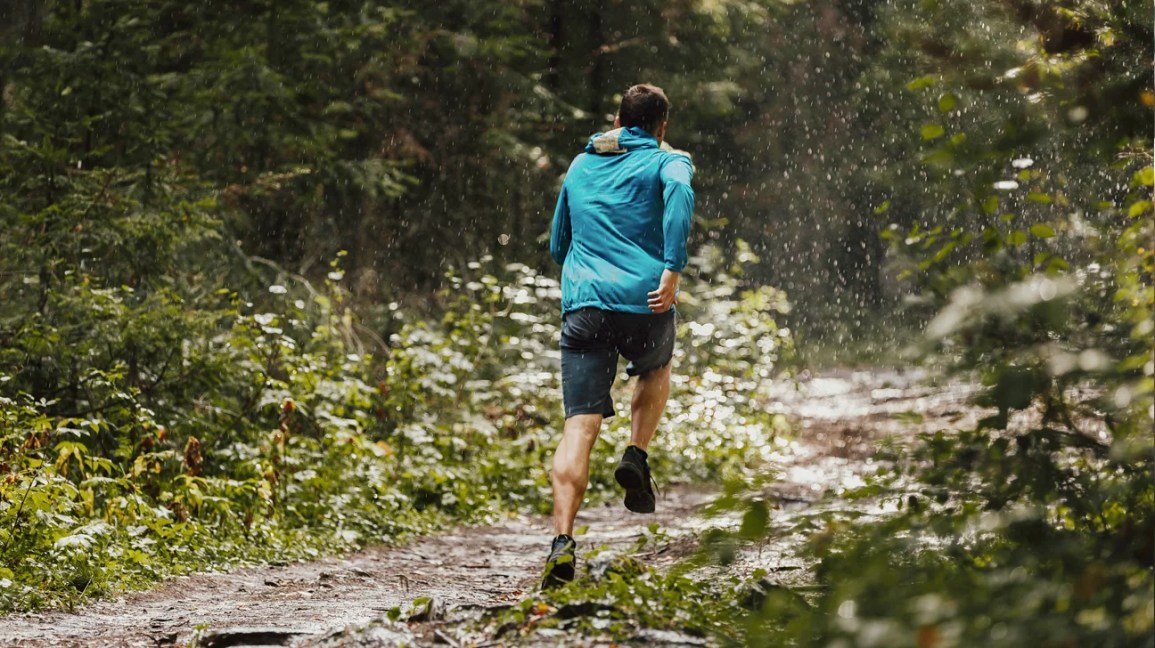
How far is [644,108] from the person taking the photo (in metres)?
4.76

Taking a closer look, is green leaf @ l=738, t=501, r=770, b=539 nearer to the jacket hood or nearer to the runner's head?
the jacket hood

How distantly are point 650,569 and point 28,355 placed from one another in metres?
4.16

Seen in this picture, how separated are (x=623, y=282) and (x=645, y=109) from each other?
0.77m

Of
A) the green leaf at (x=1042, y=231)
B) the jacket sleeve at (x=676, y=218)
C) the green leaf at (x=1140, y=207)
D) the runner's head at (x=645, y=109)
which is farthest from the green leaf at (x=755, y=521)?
the runner's head at (x=645, y=109)

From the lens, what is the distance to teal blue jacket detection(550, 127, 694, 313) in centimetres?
449

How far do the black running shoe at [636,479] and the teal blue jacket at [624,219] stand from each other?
24.2 inches

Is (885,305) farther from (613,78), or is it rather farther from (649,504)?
(649,504)

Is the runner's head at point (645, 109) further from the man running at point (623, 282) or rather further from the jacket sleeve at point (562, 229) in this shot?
the jacket sleeve at point (562, 229)

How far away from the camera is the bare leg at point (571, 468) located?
4398 millimetres

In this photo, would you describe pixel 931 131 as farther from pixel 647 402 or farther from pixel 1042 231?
pixel 647 402

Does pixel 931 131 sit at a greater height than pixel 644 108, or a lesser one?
lesser

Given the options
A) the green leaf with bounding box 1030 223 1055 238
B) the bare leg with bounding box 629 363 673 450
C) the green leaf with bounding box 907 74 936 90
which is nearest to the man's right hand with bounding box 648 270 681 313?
the bare leg with bounding box 629 363 673 450

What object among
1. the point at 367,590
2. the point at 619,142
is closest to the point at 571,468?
the point at 367,590

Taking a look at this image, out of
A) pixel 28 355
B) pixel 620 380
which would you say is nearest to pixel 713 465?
pixel 620 380
